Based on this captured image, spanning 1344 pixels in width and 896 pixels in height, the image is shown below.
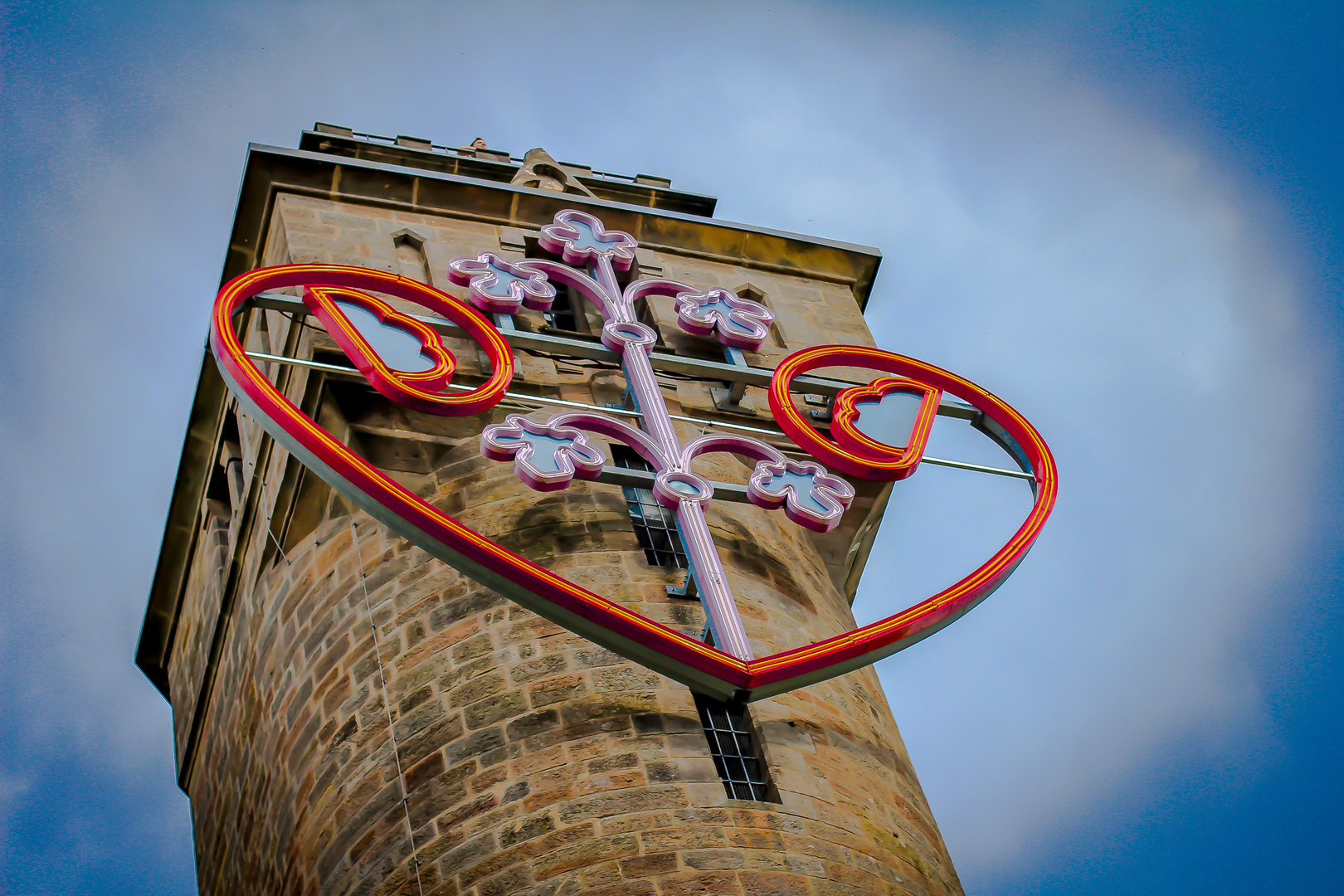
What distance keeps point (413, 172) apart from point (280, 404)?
703cm

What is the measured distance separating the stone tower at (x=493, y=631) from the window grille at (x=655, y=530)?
0.10 feet

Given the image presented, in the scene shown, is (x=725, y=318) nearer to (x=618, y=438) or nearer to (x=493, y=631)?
(x=618, y=438)

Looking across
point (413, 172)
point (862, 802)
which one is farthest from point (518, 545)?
point (413, 172)

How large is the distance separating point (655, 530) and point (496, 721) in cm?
275

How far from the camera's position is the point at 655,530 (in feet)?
45.0

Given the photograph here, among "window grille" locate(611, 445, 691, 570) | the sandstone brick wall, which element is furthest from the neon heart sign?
the sandstone brick wall

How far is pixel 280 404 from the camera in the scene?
1146 centimetres

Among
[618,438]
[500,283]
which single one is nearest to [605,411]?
[618,438]

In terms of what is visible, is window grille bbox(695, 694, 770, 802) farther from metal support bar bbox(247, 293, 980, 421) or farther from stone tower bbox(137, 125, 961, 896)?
metal support bar bbox(247, 293, 980, 421)

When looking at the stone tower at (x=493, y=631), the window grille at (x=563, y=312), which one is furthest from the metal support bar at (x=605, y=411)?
the window grille at (x=563, y=312)

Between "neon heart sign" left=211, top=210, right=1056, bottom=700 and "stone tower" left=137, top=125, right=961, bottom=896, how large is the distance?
43 centimetres

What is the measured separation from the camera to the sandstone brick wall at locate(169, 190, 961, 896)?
1080cm

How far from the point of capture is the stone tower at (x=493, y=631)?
11.0 m

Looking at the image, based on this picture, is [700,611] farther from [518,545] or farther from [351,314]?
[351,314]
